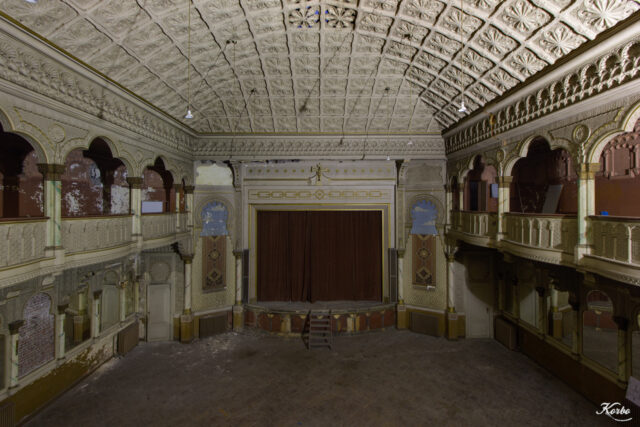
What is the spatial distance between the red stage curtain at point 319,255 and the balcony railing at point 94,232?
16.3 ft

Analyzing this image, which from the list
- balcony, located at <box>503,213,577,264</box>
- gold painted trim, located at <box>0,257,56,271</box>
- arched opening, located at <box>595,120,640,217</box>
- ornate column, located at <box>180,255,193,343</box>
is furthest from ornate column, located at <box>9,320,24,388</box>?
arched opening, located at <box>595,120,640,217</box>

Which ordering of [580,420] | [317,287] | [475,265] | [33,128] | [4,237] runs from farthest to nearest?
[317,287]
[475,265]
[580,420]
[33,128]
[4,237]

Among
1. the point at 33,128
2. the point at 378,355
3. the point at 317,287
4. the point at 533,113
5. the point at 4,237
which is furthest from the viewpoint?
the point at 317,287

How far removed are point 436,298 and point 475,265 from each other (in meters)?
1.74

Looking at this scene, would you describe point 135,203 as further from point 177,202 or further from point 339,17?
point 339,17

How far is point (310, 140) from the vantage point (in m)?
11.0

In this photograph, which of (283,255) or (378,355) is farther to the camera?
(283,255)

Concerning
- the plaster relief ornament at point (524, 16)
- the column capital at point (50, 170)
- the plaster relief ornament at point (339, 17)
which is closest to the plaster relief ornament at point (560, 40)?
the plaster relief ornament at point (524, 16)

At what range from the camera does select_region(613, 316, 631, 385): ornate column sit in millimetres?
6227

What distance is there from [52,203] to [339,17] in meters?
6.69

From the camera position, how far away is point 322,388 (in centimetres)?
775

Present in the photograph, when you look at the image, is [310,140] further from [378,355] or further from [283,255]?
[378,355]

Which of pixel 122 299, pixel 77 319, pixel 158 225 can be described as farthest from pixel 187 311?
pixel 158 225

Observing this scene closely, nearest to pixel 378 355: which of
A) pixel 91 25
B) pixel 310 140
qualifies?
pixel 310 140
